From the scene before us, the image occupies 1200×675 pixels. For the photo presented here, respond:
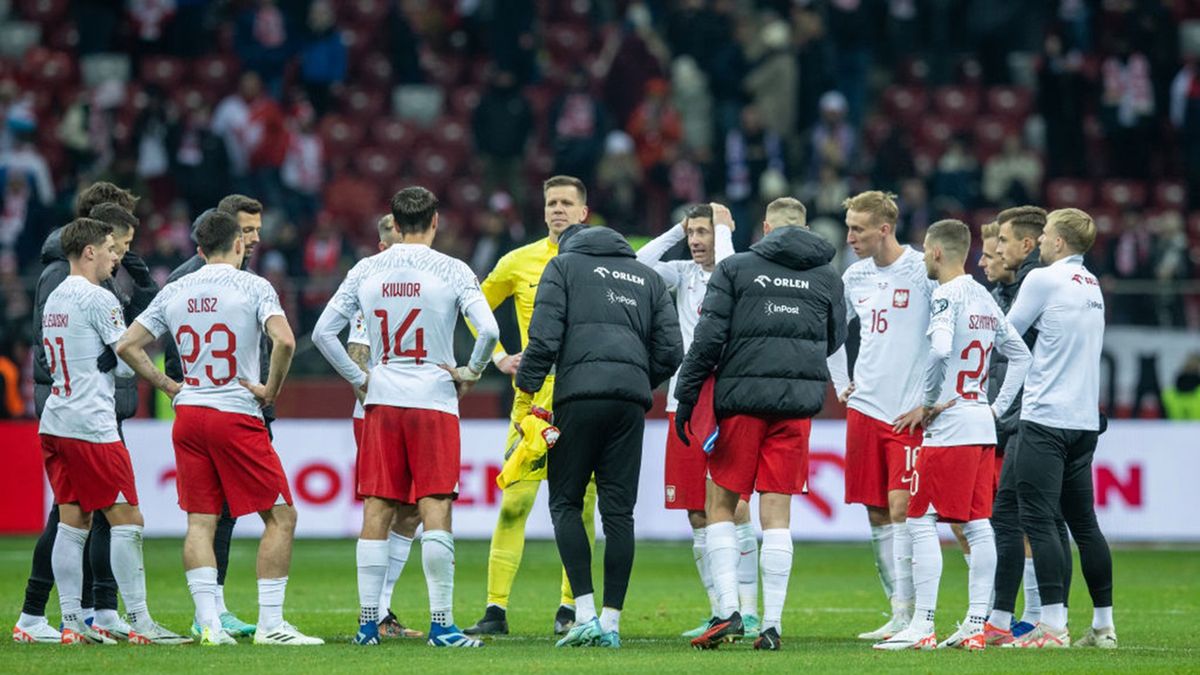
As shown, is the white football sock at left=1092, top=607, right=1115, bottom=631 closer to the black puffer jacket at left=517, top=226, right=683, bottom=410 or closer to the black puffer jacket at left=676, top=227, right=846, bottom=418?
the black puffer jacket at left=676, top=227, right=846, bottom=418

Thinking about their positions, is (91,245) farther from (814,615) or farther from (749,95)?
(749,95)

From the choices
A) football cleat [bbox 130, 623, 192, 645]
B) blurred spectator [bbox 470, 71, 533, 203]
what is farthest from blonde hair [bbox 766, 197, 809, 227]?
blurred spectator [bbox 470, 71, 533, 203]

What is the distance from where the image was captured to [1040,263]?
12.0 m

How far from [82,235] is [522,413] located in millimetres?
2867

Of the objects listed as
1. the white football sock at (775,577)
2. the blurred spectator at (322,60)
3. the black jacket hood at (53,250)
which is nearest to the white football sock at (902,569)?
the white football sock at (775,577)

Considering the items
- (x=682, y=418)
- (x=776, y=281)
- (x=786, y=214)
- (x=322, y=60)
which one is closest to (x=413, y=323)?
(x=682, y=418)

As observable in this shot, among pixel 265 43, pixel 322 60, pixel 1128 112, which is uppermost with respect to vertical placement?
pixel 265 43

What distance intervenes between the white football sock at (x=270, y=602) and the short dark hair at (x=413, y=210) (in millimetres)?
2149

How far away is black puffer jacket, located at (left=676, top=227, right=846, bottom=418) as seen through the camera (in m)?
10.9

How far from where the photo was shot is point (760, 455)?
11.0 meters

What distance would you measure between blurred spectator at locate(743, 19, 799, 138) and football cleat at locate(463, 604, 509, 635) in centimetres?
1609

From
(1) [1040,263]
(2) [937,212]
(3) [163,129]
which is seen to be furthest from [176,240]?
(1) [1040,263]

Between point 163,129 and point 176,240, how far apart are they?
2720 millimetres

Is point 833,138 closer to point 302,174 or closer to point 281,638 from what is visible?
point 302,174
